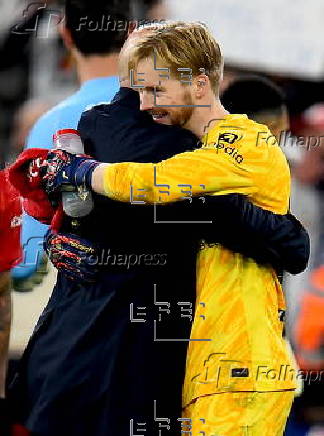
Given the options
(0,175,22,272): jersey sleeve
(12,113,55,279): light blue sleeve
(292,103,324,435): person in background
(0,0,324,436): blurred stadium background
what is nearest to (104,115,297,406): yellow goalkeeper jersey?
(12,113,55,279): light blue sleeve

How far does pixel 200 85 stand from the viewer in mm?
2480

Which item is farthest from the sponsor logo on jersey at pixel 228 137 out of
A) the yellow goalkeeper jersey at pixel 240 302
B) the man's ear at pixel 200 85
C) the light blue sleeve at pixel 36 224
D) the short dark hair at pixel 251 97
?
the short dark hair at pixel 251 97

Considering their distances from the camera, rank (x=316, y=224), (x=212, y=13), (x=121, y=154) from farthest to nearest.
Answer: (x=316, y=224) → (x=212, y=13) → (x=121, y=154)

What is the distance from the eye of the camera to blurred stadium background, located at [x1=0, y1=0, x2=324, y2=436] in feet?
12.9

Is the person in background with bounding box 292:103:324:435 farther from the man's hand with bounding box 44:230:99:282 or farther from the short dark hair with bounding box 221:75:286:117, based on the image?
the man's hand with bounding box 44:230:99:282

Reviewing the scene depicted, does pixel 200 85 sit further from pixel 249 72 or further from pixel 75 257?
pixel 249 72

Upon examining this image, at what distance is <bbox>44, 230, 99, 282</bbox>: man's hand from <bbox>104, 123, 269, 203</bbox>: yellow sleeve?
6.2 inches

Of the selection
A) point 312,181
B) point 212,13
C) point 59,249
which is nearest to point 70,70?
point 212,13

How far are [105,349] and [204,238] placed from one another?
1.09 ft

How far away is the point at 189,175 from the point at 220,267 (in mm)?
245

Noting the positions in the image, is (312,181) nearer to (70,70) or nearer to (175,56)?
(70,70)

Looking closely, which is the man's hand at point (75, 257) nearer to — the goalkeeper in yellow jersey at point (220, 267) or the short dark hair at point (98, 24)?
the goalkeeper in yellow jersey at point (220, 267)

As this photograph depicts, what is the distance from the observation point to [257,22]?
14.1 ft

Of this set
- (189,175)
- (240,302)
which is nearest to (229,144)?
(189,175)
